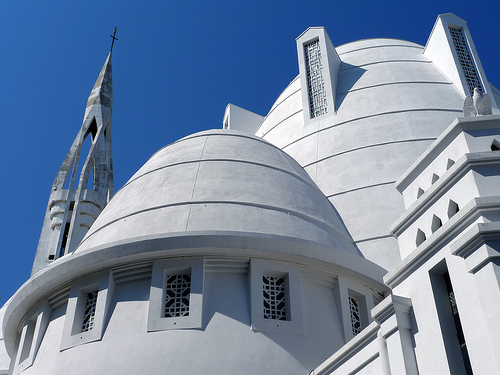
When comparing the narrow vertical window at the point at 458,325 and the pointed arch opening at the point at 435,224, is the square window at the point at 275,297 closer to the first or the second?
the pointed arch opening at the point at 435,224

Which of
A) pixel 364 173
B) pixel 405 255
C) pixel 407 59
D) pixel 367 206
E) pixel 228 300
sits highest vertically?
pixel 407 59

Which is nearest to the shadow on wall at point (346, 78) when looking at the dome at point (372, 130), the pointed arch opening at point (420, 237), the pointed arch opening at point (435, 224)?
the dome at point (372, 130)

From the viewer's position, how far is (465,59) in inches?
914

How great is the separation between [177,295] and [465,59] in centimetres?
1613

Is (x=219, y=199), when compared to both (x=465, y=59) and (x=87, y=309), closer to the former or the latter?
(x=87, y=309)

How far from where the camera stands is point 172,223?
12922 millimetres

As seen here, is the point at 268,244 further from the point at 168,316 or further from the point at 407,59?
the point at 407,59

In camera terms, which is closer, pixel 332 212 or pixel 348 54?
pixel 332 212

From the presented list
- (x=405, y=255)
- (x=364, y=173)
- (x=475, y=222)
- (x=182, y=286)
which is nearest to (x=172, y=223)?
(x=182, y=286)

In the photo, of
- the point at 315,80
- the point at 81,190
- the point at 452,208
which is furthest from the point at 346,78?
the point at 452,208

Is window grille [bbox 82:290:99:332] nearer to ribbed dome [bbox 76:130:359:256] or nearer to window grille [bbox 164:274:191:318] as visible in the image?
ribbed dome [bbox 76:130:359:256]

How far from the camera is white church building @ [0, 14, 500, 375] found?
7910mm

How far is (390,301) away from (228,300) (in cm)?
399

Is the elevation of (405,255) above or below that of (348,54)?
below
